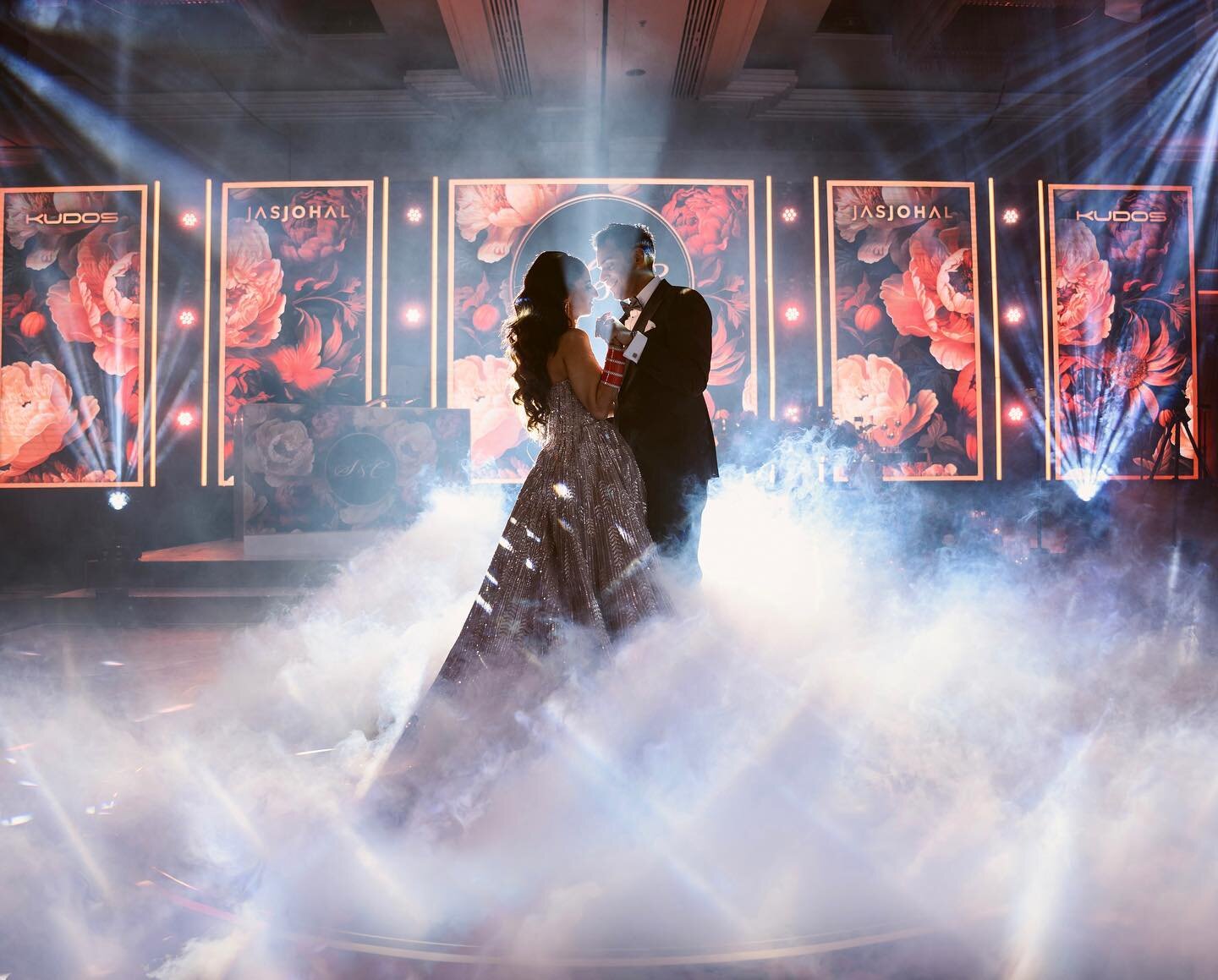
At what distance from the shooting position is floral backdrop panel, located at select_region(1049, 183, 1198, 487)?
6.84 meters

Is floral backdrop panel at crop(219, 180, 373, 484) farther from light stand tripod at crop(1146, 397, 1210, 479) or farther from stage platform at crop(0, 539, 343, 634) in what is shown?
light stand tripod at crop(1146, 397, 1210, 479)

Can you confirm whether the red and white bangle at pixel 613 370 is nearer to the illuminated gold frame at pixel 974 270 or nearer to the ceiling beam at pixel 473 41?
the ceiling beam at pixel 473 41

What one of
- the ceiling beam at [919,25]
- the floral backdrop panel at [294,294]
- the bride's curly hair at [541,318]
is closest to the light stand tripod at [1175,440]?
the ceiling beam at [919,25]

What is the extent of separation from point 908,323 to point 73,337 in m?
6.81

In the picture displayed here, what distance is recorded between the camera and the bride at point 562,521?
2.26 meters

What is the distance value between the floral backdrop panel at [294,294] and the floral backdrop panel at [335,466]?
5.08 feet

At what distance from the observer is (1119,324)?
22.3ft

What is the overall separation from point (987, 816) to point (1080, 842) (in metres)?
0.18

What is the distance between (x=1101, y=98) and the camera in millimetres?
6723

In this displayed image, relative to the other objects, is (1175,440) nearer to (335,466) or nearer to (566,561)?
(566,561)

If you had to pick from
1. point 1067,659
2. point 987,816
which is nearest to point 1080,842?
point 987,816

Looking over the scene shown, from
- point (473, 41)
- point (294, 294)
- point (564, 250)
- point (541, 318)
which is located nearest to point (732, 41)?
point (473, 41)

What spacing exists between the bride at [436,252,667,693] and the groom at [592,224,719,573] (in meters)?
0.19

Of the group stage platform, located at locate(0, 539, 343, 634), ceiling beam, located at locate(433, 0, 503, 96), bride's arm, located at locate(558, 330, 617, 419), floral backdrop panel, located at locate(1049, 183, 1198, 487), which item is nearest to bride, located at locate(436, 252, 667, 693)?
bride's arm, located at locate(558, 330, 617, 419)
